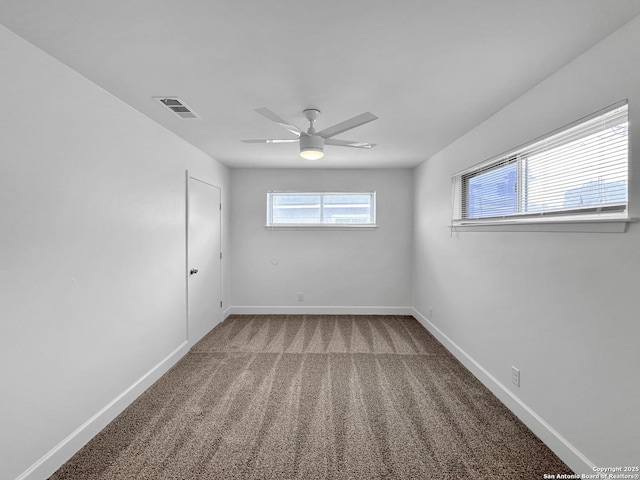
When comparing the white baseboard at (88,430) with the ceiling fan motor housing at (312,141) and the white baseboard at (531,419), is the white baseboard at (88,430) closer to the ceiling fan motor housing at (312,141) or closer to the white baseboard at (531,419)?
the ceiling fan motor housing at (312,141)

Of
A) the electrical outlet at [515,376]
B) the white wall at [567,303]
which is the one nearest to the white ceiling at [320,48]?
the white wall at [567,303]

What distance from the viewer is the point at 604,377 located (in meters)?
1.73

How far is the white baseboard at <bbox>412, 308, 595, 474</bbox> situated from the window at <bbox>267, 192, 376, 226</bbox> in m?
2.56

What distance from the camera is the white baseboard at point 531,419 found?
1878 millimetres

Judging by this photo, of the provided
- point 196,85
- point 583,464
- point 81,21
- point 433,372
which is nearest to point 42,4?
point 81,21

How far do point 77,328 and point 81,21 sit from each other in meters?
1.76

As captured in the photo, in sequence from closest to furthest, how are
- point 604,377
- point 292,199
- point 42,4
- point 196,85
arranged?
point 42,4 < point 604,377 < point 196,85 < point 292,199

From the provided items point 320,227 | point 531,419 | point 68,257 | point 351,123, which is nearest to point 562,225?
point 531,419

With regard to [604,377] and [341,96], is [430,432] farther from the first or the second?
[341,96]

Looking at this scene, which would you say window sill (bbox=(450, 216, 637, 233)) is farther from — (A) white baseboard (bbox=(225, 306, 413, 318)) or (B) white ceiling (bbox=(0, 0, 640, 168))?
(A) white baseboard (bbox=(225, 306, 413, 318))

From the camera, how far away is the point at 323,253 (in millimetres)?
5426

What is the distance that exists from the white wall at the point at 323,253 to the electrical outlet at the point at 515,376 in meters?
2.89

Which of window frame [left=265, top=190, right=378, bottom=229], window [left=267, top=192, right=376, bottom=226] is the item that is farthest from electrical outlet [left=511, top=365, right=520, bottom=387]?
window [left=267, top=192, right=376, bottom=226]

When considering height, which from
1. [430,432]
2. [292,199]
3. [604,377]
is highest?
[292,199]
